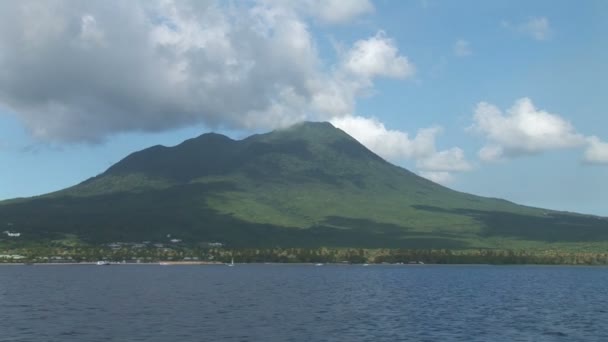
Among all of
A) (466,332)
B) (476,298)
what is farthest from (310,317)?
(476,298)

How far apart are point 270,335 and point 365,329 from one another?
11.0 m

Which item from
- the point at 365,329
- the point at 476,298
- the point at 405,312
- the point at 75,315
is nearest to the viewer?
the point at 365,329

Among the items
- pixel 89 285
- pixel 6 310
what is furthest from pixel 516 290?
pixel 6 310

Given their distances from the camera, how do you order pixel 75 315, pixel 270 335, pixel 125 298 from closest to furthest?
pixel 270 335 < pixel 75 315 < pixel 125 298

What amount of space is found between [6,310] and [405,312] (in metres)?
50.5

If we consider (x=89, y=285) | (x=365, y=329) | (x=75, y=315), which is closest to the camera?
(x=365, y=329)

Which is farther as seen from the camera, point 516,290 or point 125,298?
point 516,290

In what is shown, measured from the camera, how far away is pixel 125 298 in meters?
112

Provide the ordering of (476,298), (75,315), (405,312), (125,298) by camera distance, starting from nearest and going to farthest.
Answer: (75,315) → (405,312) → (125,298) → (476,298)

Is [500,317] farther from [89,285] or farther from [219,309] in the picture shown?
[89,285]

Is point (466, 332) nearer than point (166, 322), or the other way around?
point (466, 332)

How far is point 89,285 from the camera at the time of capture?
14525 centimetres

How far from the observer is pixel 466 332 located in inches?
2958

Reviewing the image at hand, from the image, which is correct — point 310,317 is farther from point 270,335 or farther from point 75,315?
point 75,315
